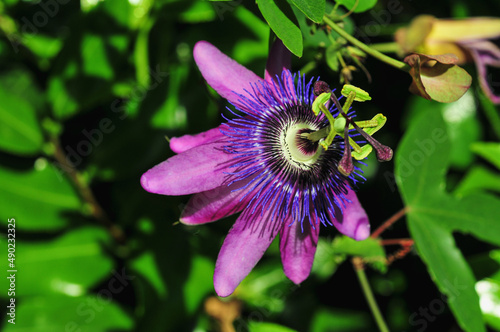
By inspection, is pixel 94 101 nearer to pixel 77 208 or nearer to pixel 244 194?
pixel 77 208

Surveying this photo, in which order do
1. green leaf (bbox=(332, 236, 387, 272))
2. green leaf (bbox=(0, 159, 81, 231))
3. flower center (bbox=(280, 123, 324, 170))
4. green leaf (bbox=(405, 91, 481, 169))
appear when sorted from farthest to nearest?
1. green leaf (bbox=(405, 91, 481, 169))
2. green leaf (bbox=(0, 159, 81, 231))
3. green leaf (bbox=(332, 236, 387, 272))
4. flower center (bbox=(280, 123, 324, 170))

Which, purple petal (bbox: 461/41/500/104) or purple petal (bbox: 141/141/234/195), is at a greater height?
purple petal (bbox: 141/141/234/195)

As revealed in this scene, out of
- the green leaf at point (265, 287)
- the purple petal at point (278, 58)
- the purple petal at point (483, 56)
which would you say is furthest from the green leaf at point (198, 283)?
the purple petal at point (483, 56)

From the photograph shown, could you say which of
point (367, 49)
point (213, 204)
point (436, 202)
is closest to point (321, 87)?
point (367, 49)

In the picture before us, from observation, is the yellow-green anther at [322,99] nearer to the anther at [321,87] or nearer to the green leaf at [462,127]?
the anther at [321,87]

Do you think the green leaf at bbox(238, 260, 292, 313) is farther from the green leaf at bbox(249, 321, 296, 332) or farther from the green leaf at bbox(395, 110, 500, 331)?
the green leaf at bbox(395, 110, 500, 331)

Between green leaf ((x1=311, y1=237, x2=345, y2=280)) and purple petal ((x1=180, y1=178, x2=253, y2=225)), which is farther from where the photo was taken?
green leaf ((x1=311, y1=237, x2=345, y2=280))

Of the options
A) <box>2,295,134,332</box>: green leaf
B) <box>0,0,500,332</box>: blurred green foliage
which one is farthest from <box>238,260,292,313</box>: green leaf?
<box>2,295,134,332</box>: green leaf

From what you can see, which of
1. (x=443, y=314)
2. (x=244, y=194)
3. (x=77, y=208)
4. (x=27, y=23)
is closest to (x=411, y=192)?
(x=244, y=194)
